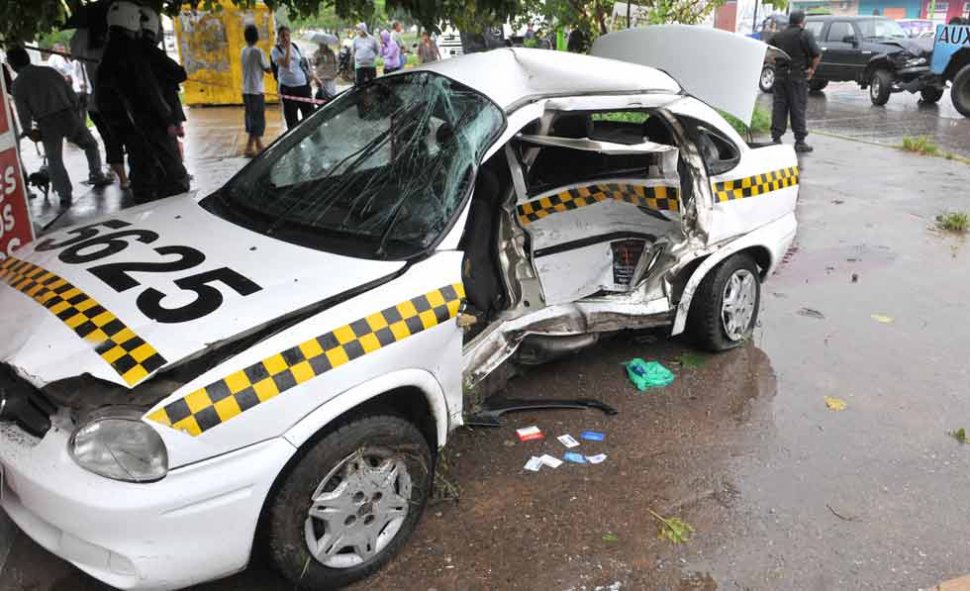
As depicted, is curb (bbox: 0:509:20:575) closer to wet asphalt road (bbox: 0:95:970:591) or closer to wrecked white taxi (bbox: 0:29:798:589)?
wet asphalt road (bbox: 0:95:970:591)

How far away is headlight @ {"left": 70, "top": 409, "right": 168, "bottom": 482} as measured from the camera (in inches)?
86.0

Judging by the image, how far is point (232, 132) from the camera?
514 inches

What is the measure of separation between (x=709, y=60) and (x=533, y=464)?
2.60 m

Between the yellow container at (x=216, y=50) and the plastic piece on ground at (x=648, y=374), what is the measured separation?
577 inches

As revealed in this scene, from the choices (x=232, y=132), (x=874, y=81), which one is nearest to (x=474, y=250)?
(x=232, y=132)

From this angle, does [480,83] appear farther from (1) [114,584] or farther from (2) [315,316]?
(1) [114,584]

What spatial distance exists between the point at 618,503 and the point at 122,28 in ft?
16.4

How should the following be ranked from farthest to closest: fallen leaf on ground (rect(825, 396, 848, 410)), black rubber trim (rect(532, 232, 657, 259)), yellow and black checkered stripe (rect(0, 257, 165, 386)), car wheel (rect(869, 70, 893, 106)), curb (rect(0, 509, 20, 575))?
1. car wheel (rect(869, 70, 893, 106))
2. black rubber trim (rect(532, 232, 657, 259))
3. fallen leaf on ground (rect(825, 396, 848, 410))
4. curb (rect(0, 509, 20, 575))
5. yellow and black checkered stripe (rect(0, 257, 165, 386))

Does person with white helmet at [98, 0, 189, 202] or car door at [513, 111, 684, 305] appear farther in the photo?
person with white helmet at [98, 0, 189, 202]

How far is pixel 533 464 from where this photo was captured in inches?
137

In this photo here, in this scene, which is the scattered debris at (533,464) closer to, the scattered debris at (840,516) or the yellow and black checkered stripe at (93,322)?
the scattered debris at (840,516)

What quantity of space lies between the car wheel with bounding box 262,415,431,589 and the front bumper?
0.11 meters

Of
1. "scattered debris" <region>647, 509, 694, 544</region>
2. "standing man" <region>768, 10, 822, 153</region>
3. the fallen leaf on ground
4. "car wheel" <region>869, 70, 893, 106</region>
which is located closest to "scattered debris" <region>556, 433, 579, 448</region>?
"scattered debris" <region>647, 509, 694, 544</region>

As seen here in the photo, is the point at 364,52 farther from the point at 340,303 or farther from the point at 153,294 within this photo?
the point at 340,303
